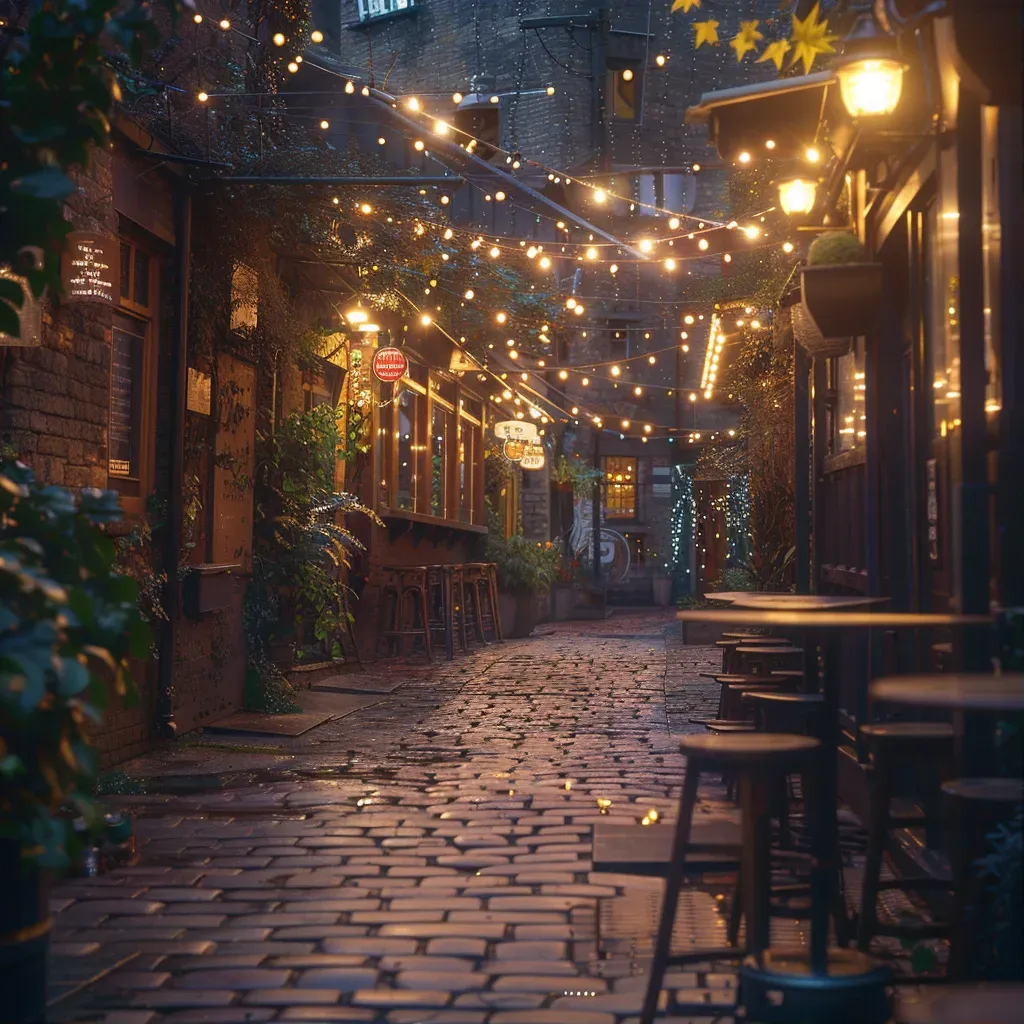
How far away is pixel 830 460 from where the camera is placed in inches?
324

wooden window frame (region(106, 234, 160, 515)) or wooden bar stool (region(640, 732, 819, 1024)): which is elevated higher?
wooden window frame (region(106, 234, 160, 515))

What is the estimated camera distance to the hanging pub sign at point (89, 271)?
7133mm

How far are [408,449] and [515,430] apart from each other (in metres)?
5.46

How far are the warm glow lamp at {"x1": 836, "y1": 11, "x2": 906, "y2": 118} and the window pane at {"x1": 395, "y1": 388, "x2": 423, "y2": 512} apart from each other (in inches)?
423

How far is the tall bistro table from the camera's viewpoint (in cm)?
358

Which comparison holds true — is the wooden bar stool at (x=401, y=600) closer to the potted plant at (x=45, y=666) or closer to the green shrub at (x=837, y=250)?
the green shrub at (x=837, y=250)

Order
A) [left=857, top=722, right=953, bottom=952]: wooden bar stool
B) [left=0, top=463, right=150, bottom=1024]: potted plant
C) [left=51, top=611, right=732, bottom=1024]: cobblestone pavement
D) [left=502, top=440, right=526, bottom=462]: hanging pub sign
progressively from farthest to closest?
1. [left=502, top=440, right=526, bottom=462]: hanging pub sign
2. [left=857, top=722, right=953, bottom=952]: wooden bar stool
3. [left=51, top=611, right=732, bottom=1024]: cobblestone pavement
4. [left=0, top=463, right=150, bottom=1024]: potted plant

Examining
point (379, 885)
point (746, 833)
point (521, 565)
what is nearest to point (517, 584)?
point (521, 565)

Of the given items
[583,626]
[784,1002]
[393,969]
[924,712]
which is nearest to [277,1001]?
[393,969]

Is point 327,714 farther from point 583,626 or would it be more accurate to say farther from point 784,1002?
point 583,626

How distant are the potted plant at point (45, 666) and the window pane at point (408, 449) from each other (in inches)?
485

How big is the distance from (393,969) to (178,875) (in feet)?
5.21

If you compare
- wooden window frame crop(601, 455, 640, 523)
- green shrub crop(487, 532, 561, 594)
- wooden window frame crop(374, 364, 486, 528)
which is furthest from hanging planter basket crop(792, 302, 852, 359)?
wooden window frame crop(601, 455, 640, 523)

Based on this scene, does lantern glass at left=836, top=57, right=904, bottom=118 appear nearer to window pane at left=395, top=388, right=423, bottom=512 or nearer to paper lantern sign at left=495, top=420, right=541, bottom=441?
window pane at left=395, top=388, right=423, bottom=512
